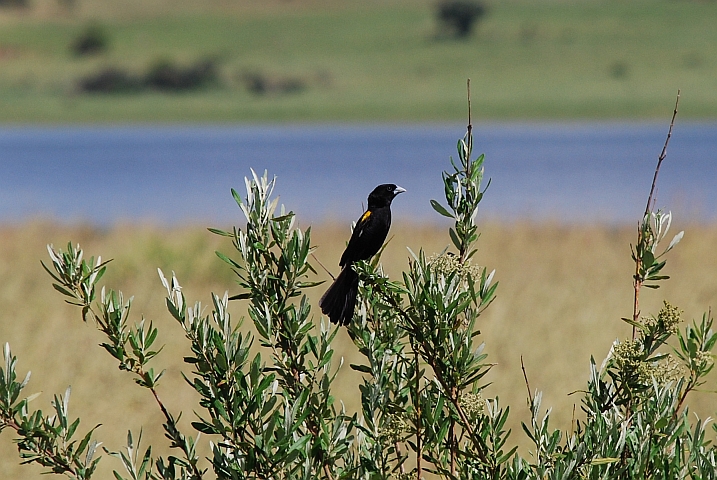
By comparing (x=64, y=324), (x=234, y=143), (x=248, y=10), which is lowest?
(x=64, y=324)

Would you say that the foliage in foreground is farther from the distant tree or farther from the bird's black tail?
the distant tree

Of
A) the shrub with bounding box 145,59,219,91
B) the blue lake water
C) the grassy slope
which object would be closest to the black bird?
the blue lake water

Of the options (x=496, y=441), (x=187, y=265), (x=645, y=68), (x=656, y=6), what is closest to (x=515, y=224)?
(x=187, y=265)

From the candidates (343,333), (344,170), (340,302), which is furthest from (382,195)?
(344,170)

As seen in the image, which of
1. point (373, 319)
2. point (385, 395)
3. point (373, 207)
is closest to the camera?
point (385, 395)

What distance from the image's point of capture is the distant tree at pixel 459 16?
8944cm

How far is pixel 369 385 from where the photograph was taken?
218 centimetres

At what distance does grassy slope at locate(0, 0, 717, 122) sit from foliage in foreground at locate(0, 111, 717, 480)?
75.9m

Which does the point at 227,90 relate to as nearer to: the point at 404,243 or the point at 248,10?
the point at 248,10

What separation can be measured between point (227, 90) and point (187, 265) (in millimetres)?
75248

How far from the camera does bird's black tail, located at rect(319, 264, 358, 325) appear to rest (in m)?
2.49

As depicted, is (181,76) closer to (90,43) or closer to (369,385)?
(90,43)

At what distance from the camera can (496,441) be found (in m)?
2.25

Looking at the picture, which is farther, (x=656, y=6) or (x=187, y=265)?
(x=656, y=6)
